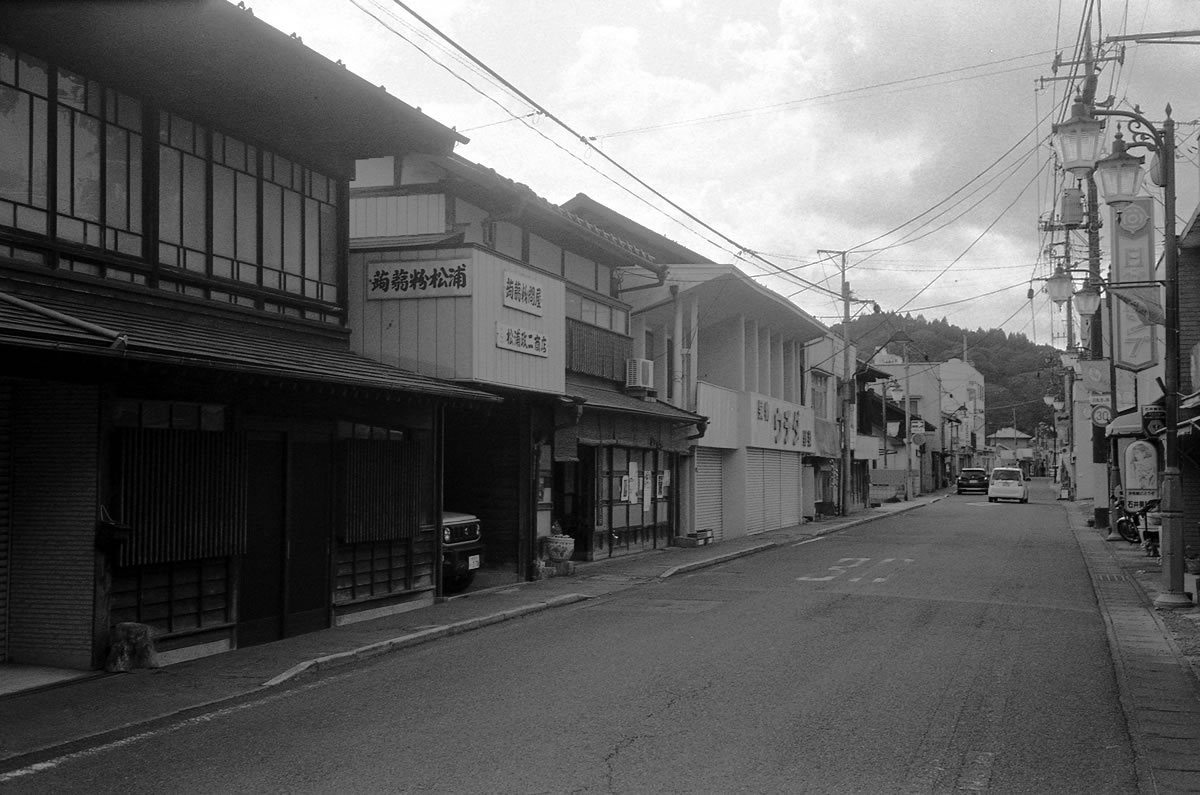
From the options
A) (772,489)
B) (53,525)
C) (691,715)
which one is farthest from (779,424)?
(691,715)

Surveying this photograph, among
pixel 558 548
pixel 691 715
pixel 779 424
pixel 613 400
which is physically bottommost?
pixel 691 715

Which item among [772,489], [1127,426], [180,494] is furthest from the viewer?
[772,489]

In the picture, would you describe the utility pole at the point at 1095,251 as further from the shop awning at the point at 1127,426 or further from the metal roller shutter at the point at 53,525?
the metal roller shutter at the point at 53,525

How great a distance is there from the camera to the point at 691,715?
881 cm

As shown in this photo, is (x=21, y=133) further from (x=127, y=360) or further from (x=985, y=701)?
(x=985, y=701)

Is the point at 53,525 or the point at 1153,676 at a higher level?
the point at 53,525

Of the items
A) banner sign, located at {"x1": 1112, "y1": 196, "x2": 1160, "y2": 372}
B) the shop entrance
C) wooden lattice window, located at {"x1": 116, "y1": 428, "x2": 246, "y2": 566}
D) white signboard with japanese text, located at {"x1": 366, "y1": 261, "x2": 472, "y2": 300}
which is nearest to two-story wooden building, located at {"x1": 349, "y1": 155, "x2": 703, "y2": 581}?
white signboard with japanese text, located at {"x1": 366, "y1": 261, "x2": 472, "y2": 300}

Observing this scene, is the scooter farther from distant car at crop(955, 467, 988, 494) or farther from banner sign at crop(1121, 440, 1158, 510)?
distant car at crop(955, 467, 988, 494)

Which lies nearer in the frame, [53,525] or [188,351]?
[188,351]

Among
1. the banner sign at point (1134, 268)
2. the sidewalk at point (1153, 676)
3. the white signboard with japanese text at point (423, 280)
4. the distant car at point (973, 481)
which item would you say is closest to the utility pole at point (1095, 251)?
the banner sign at point (1134, 268)

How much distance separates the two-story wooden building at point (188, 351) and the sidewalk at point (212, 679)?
0.58m

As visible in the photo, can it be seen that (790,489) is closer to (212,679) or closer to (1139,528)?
(1139,528)

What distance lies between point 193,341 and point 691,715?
19.9 ft

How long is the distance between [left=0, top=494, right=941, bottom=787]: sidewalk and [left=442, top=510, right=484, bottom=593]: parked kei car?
38cm
